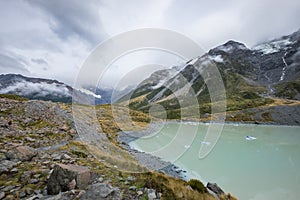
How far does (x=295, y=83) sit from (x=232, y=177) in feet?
725

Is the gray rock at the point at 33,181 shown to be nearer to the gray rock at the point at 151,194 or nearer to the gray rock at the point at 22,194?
the gray rock at the point at 22,194

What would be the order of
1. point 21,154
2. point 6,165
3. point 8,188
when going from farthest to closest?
point 21,154 → point 6,165 → point 8,188

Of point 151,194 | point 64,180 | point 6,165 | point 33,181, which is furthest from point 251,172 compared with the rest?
point 6,165

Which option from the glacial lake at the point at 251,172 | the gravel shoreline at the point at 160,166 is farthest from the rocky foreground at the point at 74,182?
the glacial lake at the point at 251,172

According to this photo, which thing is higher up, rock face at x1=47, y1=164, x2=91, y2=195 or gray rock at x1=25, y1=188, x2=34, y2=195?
rock face at x1=47, y1=164, x2=91, y2=195

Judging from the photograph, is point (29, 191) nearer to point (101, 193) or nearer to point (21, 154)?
point (101, 193)

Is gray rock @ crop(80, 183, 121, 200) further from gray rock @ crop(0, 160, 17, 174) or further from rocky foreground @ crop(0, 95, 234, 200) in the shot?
gray rock @ crop(0, 160, 17, 174)

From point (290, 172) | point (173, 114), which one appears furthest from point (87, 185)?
point (173, 114)

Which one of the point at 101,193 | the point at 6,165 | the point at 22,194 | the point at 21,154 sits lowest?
the point at 22,194

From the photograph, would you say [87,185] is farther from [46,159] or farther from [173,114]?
[173,114]

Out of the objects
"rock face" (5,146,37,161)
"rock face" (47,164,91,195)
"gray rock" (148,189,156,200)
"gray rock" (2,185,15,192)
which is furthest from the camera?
"rock face" (5,146,37,161)

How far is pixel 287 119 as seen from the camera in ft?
363

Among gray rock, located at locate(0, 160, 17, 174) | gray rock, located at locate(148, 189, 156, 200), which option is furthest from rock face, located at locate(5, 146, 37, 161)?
gray rock, located at locate(148, 189, 156, 200)

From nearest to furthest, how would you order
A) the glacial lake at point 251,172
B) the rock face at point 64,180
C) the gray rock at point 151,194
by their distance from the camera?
1. the rock face at point 64,180
2. the gray rock at point 151,194
3. the glacial lake at point 251,172
